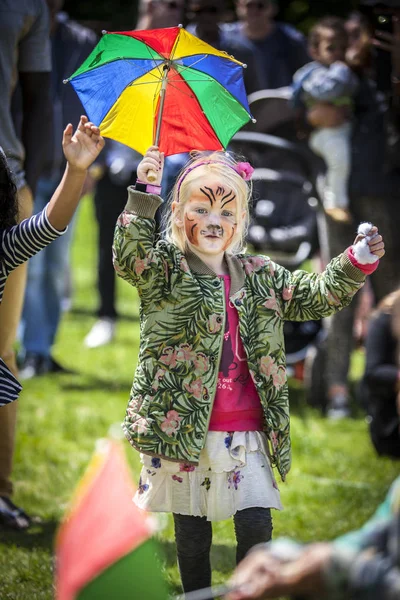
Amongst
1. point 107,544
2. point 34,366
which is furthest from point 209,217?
point 34,366

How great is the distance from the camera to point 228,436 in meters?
3.70

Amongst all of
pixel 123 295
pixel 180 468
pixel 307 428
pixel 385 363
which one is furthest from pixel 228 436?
pixel 123 295

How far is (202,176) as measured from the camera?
383 centimetres

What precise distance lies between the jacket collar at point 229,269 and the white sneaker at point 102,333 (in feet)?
17.6

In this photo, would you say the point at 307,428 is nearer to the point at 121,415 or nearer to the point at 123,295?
the point at 121,415

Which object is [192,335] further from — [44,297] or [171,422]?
[44,297]

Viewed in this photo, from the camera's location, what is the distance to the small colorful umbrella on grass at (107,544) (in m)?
2.47

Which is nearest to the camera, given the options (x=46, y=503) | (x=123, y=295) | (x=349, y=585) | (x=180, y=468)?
(x=349, y=585)

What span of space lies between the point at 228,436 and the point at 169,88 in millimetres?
1266

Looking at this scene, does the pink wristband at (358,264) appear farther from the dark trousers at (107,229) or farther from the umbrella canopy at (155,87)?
the dark trousers at (107,229)

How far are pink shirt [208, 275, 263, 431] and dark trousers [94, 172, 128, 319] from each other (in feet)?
16.3

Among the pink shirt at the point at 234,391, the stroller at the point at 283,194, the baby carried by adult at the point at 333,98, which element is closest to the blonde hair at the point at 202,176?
the pink shirt at the point at 234,391

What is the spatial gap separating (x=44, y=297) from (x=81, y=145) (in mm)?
4735

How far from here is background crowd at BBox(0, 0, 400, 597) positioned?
4844 millimetres
